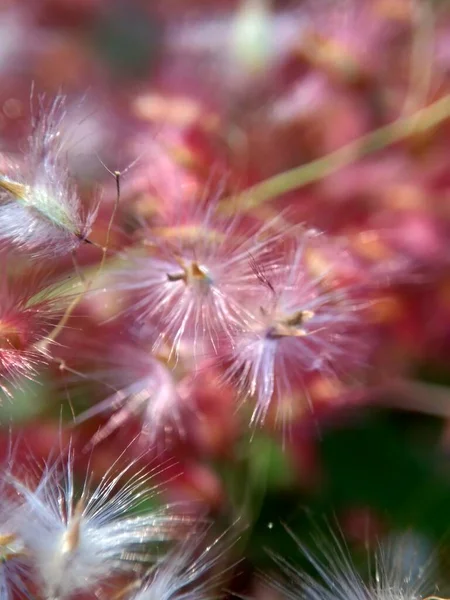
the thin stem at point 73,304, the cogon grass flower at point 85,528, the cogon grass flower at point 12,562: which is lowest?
the cogon grass flower at point 12,562

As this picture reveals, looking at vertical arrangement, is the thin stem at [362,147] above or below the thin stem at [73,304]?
above

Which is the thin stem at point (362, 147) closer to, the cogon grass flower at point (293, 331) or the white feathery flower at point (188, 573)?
the cogon grass flower at point (293, 331)

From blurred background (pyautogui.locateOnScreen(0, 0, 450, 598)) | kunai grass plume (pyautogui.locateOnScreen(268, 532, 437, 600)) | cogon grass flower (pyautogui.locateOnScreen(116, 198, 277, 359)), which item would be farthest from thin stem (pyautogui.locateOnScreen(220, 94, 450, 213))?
kunai grass plume (pyautogui.locateOnScreen(268, 532, 437, 600))

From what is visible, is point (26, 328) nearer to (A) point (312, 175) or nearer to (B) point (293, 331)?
(B) point (293, 331)

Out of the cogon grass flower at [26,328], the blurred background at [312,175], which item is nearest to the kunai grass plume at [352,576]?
the blurred background at [312,175]

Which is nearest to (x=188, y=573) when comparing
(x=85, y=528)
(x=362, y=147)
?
(x=85, y=528)

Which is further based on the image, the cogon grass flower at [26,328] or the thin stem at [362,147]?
the thin stem at [362,147]

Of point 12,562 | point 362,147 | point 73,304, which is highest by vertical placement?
point 362,147

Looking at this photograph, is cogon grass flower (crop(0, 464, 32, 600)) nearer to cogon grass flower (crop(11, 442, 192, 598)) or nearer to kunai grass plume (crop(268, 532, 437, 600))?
cogon grass flower (crop(11, 442, 192, 598))
